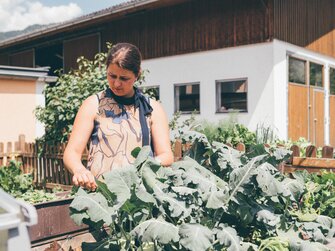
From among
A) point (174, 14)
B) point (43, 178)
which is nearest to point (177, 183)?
point (43, 178)

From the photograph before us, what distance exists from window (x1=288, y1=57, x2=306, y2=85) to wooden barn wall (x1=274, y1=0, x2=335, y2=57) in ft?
2.02

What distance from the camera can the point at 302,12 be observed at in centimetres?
1540

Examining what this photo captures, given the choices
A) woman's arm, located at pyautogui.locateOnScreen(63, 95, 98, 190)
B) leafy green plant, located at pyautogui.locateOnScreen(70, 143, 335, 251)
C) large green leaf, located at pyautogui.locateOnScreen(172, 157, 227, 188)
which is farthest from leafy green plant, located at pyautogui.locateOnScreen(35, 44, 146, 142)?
leafy green plant, located at pyautogui.locateOnScreen(70, 143, 335, 251)

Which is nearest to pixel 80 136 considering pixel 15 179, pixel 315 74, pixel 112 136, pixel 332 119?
pixel 112 136

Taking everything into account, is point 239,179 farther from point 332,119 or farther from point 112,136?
point 332,119

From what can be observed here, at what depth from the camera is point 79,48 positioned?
19.7 metres

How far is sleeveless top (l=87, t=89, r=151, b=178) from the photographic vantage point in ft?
7.69

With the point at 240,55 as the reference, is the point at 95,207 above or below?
below

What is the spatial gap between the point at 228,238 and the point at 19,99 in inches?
398

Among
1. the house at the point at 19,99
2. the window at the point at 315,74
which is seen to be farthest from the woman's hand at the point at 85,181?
the window at the point at 315,74

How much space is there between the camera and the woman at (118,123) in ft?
7.57

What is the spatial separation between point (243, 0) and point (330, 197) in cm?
1209

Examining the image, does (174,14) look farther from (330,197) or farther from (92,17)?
(330,197)

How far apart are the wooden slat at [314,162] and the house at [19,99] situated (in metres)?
7.60
